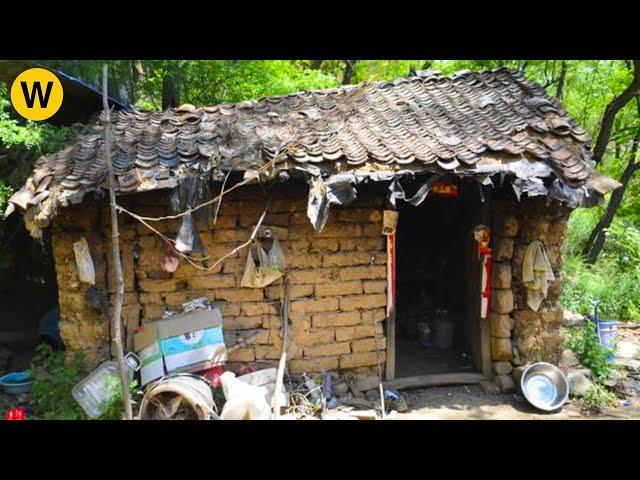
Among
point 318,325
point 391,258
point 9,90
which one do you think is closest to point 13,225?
point 9,90

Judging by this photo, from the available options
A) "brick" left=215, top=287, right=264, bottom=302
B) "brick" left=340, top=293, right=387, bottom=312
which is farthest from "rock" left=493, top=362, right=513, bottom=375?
"brick" left=215, top=287, right=264, bottom=302

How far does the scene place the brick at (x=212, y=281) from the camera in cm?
556

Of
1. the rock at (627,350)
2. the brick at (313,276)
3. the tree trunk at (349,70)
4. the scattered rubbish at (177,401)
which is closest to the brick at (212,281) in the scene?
the brick at (313,276)

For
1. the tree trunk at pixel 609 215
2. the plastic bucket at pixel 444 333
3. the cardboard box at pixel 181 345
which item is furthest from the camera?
the tree trunk at pixel 609 215

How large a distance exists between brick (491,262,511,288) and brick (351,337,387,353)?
62.0 inches

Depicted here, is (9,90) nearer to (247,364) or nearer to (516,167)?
(247,364)

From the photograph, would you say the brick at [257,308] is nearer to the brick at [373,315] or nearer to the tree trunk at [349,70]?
the brick at [373,315]

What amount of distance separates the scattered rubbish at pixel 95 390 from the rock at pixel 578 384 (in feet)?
17.5

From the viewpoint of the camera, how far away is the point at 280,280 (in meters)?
5.66

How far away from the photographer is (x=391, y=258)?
5.87 meters

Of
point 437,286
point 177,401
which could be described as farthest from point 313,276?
point 437,286

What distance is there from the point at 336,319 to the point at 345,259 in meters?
0.73

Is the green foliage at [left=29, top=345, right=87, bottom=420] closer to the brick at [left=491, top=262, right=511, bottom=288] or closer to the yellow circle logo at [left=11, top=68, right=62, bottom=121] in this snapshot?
the yellow circle logo at [left=11, top=68, right=62, bottom=121]

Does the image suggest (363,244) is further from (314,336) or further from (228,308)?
(228,308)
